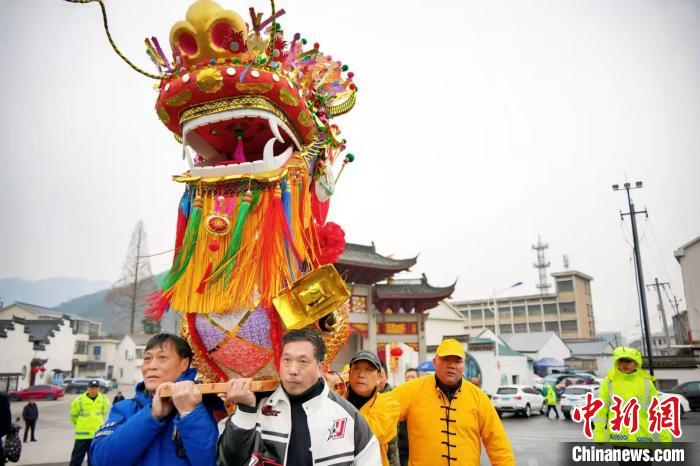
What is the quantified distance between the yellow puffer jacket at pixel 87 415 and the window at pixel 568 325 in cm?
5331

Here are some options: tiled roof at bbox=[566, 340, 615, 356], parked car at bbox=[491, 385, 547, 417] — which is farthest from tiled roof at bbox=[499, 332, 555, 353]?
parked car at bbox=[491, 385, 547, 417]

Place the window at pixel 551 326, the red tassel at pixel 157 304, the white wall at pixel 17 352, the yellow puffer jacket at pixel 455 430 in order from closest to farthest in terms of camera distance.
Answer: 1. the red tassel at pixel 157 304
2. the yellow puffer jacket at pixel 455 430
3. the white wall at pixel 17 352
4. the window at pixel 551 326

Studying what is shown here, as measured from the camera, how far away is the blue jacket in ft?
5.29

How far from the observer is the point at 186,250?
100 inches

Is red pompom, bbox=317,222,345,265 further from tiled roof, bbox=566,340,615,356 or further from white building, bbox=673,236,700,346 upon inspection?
tiled roof, bbox=566,340,615,356

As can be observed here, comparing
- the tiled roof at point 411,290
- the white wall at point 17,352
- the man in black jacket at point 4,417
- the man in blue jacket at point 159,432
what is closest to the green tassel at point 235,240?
the man in blue jacket at point 159,432

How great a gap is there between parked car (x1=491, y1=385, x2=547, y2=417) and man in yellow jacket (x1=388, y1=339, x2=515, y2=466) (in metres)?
14.2

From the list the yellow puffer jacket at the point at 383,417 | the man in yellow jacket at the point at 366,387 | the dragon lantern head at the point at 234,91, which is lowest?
the yellow puffer jacket at the point at 383,417

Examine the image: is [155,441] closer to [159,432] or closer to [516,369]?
[159,432]

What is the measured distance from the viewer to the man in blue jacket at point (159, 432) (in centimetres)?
161

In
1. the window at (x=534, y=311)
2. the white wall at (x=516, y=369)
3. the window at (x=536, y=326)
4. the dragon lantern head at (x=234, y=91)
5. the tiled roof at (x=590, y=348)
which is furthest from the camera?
the window at (x=534, y=311)

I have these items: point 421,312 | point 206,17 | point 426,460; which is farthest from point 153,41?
point 421,312

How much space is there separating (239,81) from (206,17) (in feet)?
1.17

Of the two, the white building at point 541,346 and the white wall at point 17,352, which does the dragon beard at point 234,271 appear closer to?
the white wall at point 17,352
